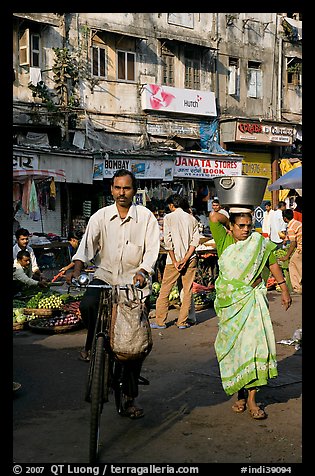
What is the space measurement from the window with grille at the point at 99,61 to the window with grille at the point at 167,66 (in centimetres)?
258

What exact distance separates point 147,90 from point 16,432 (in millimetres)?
17709

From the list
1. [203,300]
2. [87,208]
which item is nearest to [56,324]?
[203,300]

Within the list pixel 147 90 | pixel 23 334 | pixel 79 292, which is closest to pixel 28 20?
pixel 147 90

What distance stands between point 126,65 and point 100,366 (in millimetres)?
18080

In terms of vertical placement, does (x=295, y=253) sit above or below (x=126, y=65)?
below

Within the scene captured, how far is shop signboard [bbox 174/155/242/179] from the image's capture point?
66.2ft

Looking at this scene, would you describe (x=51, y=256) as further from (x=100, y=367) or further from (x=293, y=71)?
(x=293, y=71)

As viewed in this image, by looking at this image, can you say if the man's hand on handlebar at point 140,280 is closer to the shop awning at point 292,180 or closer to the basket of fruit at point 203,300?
the shop awning at point 292,180

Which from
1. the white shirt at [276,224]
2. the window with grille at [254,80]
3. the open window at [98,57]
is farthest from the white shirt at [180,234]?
the window with grille at [254,80]

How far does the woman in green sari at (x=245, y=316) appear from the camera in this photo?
15.5 feet

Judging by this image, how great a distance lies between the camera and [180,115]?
21.9 meters

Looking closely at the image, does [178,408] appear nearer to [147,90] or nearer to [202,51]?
[147,90]

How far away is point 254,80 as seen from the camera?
24.8 meters

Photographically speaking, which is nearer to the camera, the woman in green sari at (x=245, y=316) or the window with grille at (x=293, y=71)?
the woman in green sari at (x=245, y=316)
